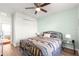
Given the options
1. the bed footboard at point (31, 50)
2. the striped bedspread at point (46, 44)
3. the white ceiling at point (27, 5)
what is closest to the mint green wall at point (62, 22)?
the white ceiling at point (27, 5)

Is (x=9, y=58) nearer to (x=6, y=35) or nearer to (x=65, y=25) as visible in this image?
(x=6, y=35)

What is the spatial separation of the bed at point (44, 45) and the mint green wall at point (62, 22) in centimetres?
11

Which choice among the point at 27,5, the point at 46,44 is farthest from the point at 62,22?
the point at 27,5

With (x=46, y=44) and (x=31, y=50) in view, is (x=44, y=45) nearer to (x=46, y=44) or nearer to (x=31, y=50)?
(x=46, y=44)

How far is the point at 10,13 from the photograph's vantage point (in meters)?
1.36

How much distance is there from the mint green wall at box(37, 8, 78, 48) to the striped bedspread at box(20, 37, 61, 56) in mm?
205

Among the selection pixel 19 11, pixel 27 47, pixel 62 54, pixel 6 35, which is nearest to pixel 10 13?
pixel 19 11

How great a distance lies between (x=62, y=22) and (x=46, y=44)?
546 mm

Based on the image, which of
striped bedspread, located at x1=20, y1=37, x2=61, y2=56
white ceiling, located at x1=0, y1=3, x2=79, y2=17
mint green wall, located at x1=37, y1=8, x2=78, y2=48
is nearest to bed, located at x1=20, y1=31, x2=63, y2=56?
striped bedspread, located at x1=20, y1=37, x2=61, y2=56

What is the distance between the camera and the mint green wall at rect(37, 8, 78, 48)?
139 centimetres

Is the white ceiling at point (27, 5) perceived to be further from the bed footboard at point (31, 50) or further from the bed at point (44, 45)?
the bed footboard at point (31, 50)

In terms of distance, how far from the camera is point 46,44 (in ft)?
4.54

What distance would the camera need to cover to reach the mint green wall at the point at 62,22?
54.7 inches

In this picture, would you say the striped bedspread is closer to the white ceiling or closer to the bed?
the bed
